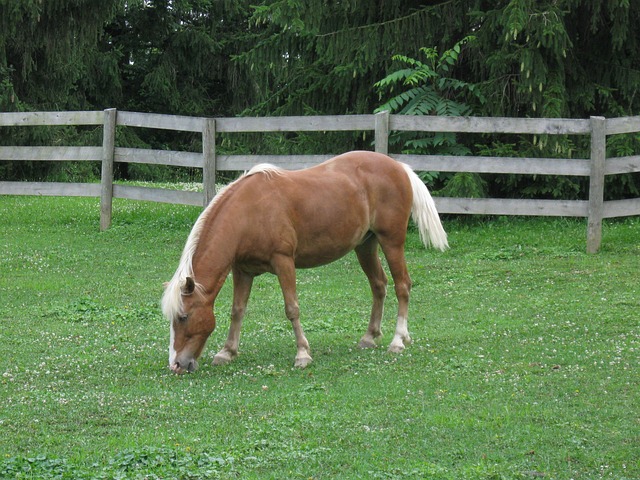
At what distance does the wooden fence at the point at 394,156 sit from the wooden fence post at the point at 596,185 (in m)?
0.01

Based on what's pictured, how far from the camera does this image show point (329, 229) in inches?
315

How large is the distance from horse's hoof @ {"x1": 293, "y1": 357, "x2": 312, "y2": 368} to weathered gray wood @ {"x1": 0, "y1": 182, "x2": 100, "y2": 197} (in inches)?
333

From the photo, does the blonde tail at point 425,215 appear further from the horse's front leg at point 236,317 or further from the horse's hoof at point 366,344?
the horse's front leg at point 236,317

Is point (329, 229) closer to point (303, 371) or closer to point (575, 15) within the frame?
point (303, 371)

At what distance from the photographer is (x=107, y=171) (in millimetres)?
14969

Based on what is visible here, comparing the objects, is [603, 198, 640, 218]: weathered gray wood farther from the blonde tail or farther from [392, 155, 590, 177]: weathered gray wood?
the blonde tail

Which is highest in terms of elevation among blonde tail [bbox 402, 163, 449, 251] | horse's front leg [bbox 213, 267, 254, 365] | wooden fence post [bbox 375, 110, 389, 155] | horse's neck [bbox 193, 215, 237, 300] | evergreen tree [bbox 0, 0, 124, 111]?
evergreen tree [bbox 0, 0, 124, 111]

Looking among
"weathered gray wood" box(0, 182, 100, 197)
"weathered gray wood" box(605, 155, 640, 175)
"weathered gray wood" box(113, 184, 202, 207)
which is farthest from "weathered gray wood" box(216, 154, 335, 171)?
"weathered gray wood" box(605, 155, 640, 175)

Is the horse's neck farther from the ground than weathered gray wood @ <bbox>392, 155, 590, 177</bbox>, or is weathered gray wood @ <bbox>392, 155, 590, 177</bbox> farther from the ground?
weathered gray wood @ <bbox>392, 155, 590, 177</bbox>

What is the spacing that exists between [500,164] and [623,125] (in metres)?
1.70

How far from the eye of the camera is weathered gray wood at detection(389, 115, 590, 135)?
12547 millimetres

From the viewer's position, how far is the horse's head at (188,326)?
7191mm

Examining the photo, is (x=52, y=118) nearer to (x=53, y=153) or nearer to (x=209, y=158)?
(x=53, y=153)

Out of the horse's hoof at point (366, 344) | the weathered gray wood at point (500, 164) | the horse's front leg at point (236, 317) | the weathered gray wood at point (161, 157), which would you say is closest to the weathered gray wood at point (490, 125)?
the weathered gray wood at point (500, 164)
